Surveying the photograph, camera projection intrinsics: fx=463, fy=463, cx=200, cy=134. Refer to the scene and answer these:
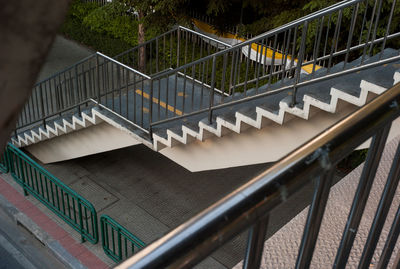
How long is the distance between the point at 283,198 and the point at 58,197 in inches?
284

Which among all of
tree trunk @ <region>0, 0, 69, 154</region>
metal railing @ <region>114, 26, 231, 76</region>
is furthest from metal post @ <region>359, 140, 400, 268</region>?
metal railing @ <region>114, 26, 231, 76</region>

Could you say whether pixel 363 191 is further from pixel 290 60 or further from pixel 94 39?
pixel 94 39

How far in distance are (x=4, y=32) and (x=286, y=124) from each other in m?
4.96

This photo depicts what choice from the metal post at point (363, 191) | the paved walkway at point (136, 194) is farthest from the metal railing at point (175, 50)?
the metal post at point (363, 191)

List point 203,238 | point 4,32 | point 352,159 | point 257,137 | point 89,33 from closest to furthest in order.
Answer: point 4,32, point 203,238, point 257,137, point 352,159, point 89,33

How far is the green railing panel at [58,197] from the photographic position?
7.11 m

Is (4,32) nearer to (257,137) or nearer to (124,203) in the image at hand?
(257,137)

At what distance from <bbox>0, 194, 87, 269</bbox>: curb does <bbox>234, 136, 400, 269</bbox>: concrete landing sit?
487 centimetres

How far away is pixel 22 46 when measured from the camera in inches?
19.7

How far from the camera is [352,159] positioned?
9.89 m

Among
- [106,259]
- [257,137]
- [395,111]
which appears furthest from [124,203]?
[395,111]

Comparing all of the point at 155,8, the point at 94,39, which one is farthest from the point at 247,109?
the point at 94,39

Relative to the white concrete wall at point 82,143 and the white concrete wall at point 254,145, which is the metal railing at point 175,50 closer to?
the white concrete wall at point 82,143

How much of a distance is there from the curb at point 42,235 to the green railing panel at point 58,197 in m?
0.39
